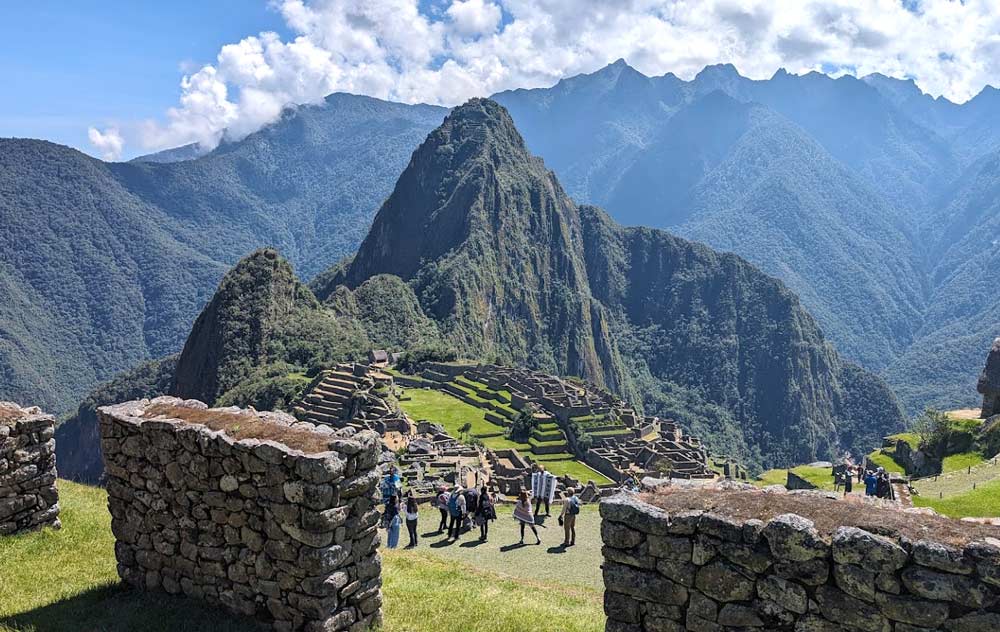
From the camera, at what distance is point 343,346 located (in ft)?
374

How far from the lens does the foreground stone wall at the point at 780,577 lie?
6.09 meters

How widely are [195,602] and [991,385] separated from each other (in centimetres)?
4419

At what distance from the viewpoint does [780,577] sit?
6.77m

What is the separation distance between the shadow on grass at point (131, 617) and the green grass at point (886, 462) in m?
39.3

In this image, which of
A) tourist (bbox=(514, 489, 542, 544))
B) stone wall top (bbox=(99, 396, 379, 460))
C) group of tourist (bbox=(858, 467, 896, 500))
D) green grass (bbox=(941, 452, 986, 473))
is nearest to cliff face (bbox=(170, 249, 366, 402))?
green grass (bbox=(941, 452, 986, 473))

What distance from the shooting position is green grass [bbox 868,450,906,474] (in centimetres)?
4030

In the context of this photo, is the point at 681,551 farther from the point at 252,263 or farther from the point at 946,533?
the point at 252,263

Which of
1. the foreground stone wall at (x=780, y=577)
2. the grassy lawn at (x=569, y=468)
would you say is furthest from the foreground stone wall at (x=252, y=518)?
the grassy lawn at (x=569, y=468)

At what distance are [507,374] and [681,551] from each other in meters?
94.5

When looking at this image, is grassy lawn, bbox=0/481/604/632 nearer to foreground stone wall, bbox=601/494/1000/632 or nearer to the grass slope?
foreground stone wall, bbox=601/494/1000/632

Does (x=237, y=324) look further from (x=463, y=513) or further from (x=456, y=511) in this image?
(x=456, y=511)

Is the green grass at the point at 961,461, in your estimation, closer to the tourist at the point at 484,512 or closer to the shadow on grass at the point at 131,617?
the tourist at the point at 484,512

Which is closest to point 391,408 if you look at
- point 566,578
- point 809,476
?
point 809,476

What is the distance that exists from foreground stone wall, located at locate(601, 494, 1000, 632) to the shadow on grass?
15.5 ft
